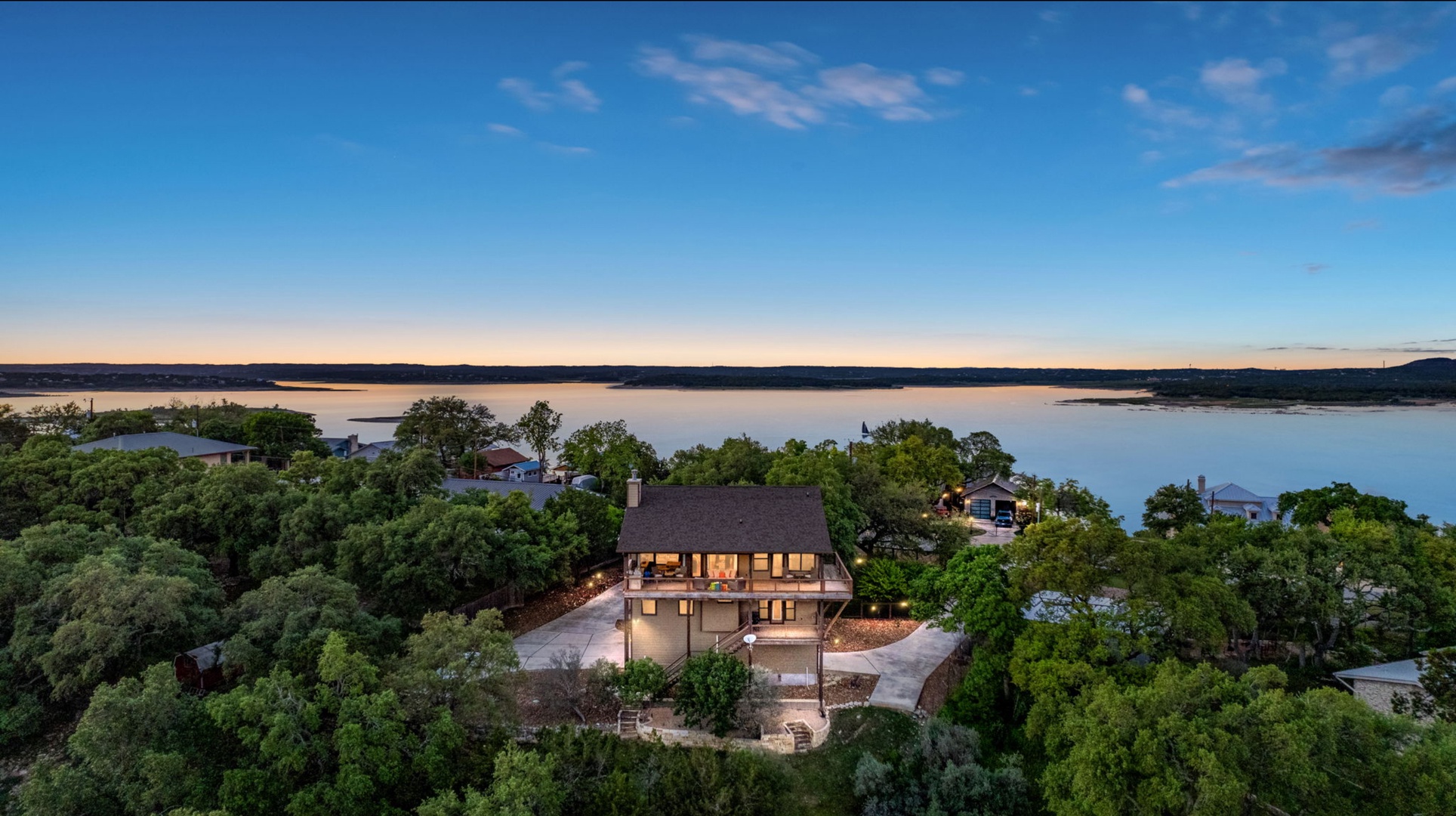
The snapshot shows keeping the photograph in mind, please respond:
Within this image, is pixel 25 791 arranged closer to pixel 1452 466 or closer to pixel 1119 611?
pixel 1119 611

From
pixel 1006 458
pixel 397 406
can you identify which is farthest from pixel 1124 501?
pixel 397 406

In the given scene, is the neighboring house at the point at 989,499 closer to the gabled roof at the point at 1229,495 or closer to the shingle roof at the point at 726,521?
the gabled roof at the point at 1229,495

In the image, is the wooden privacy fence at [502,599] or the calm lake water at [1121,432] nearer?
the wooden privacy fence at [502,599]

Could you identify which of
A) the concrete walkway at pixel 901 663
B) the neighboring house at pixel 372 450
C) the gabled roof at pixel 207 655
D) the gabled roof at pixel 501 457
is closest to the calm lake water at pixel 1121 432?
the gabled roof at pixel 501 457

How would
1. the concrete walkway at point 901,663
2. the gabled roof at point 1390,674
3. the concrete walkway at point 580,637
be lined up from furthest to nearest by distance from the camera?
the concrete walkway at point 580,637 < the concrete walkway at point 901,663 < the gabled roof at point 1390,674

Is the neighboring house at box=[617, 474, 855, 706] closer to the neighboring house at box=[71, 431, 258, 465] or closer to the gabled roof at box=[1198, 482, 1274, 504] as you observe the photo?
the gabled roof at box=[1198, 482, 1274, 504]

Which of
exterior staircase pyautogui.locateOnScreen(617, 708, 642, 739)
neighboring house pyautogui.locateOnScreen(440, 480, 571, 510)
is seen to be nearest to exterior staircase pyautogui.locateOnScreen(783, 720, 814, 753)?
exterior staircase pyautogui.locateOnScreen(617, 708, 642, 739)
